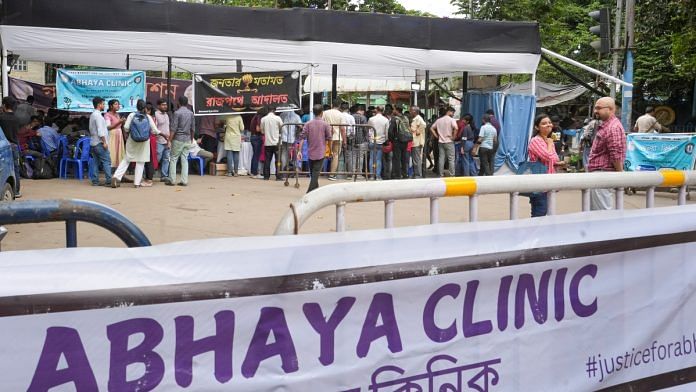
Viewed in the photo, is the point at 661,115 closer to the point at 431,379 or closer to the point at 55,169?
the point at 55,169

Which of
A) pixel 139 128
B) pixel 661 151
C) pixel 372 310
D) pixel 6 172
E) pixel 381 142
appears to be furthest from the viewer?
pixel 381 142

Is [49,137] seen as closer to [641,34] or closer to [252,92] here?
[252,92]

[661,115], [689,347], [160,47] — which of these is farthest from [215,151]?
[661,115]

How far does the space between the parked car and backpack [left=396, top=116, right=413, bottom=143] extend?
8668mm

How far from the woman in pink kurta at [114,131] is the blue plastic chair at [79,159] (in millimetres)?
886

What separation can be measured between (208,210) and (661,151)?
28.4 feet

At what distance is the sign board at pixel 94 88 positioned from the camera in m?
14.4

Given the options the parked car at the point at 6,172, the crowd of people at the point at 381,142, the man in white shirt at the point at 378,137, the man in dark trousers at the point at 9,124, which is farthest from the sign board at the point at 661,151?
the man in dark trousers at the point at 9,124

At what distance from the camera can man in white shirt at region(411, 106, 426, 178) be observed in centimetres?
1642

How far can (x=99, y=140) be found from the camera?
13.0 meters

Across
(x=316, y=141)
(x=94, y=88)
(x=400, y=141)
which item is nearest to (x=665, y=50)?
(x=400, y=141)

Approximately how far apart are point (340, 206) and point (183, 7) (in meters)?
13.2

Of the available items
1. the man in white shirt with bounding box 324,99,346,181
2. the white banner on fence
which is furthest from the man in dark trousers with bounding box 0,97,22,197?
the white banner on fence

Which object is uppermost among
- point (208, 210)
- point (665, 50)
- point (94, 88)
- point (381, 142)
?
point (665, 50)
